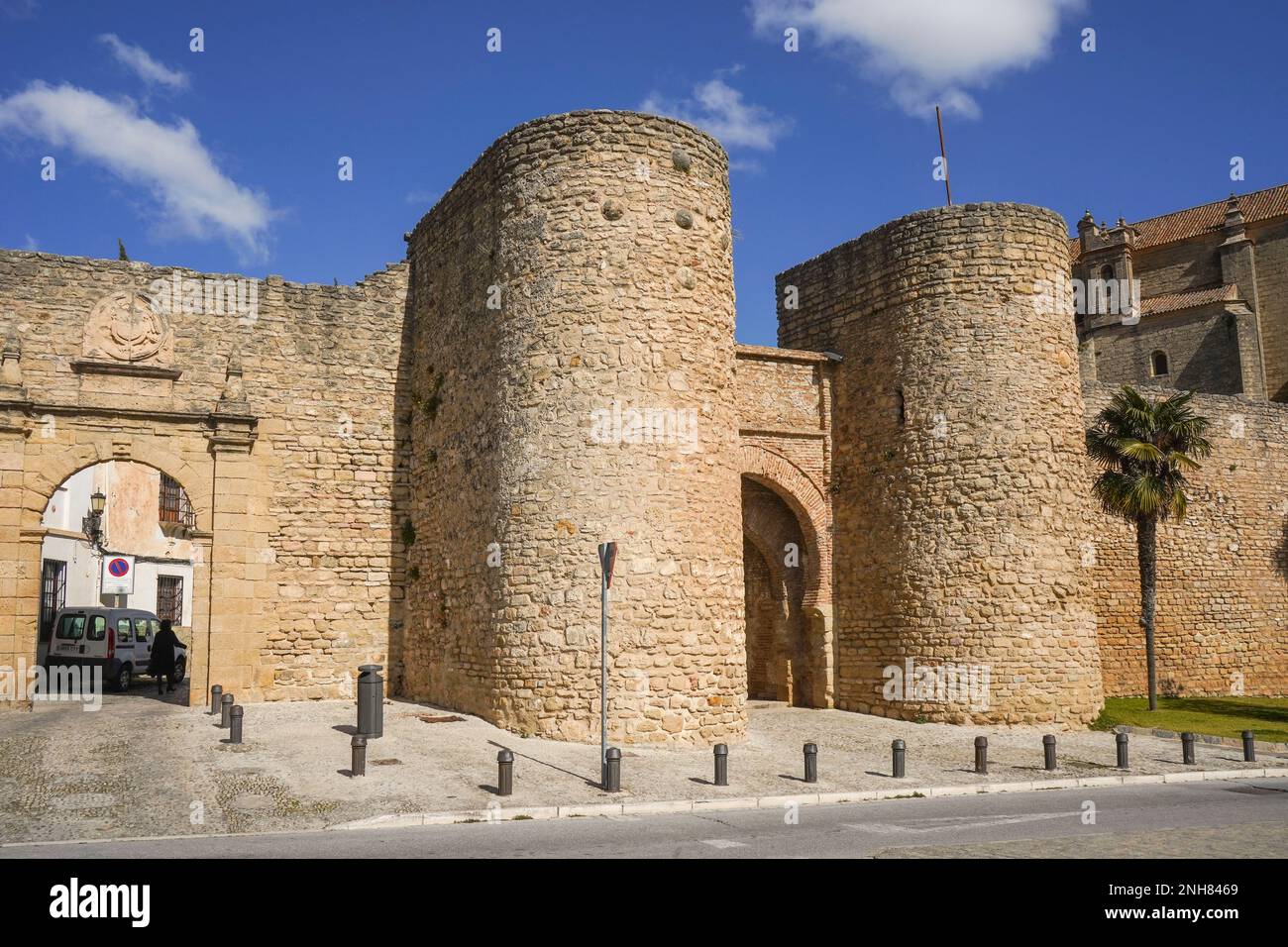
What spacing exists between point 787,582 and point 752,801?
9.33 m

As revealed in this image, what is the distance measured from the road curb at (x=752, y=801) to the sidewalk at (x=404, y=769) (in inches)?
0.9

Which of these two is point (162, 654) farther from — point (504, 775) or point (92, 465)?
point (504, 775)

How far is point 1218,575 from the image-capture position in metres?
23.9

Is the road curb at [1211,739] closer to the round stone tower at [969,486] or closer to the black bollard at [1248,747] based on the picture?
the round stone tower at [969,486]

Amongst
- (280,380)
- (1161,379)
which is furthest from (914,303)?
(1161,379)

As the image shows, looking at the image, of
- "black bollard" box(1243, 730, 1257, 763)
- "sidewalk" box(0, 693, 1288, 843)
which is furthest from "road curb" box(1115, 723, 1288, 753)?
"black bollard" box(1243, 730, 1257, 763)

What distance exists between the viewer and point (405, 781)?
10430 mm

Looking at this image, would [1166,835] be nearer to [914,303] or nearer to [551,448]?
[551,448]

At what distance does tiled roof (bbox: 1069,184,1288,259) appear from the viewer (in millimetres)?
38719

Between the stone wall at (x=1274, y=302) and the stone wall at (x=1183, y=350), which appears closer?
the stone wall at (x=1183, y=350)

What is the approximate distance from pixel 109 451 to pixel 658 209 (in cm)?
936

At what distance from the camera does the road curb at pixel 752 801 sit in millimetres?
9062

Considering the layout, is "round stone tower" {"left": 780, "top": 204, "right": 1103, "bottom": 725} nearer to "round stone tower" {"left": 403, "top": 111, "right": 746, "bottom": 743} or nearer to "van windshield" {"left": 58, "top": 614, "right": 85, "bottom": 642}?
"round stone tower" {"left": 403, "top": 111, "right": 746, "bottom": 743}

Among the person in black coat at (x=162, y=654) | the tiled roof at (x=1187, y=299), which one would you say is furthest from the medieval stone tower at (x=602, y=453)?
the tiled roof at (x=1187, y=299)
